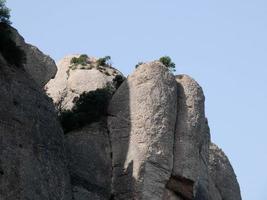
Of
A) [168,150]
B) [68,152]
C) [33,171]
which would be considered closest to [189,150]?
[168,150]

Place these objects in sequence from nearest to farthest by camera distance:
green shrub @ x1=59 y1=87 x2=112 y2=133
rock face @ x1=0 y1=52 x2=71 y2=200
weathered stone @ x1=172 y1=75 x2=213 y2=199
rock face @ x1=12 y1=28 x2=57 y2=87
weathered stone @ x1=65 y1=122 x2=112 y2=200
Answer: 1. rock face @ x1=0 y1=52 x2=71 y2=200
2. weathered stone @ x1=65 y1=122 x2=112 y2=200
3. rock face @ x1=12 y1=28 x2=57 y2=87
4. weathered stone @ x1=172 y1=75 x2=213 y2=199
5. green shrub @ x1=59 y1=87 x2=112 y2=133

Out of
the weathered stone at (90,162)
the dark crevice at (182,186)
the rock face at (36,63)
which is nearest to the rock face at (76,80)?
the rock face at (36,63)

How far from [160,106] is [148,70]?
2108 mm

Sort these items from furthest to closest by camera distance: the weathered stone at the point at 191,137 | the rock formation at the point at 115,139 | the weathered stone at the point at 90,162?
the weathered stone at the point at 191,137 < the weathered stone at the point at 90,162 < the rock formation at the point at 115,139

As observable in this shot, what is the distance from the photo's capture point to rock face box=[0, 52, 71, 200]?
115 feet

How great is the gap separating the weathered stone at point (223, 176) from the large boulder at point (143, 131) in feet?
27.3

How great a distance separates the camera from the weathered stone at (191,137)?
147ft

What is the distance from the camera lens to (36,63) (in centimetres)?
4472

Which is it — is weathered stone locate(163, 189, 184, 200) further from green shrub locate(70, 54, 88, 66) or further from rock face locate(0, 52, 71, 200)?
green shrub locate(70, 54, 88, 66)

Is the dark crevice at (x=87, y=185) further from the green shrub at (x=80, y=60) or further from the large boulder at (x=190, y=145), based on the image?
the green shrub at (x=80, y=60)

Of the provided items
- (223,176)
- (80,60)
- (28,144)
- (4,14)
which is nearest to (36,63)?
(4,14)

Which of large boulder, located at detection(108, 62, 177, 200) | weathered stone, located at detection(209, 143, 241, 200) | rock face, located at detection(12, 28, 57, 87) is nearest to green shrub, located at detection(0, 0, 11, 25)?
rock face, located at detection(12, 28, 57, 87)

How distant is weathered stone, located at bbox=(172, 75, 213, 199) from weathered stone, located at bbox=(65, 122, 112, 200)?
3101mm

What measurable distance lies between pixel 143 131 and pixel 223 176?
10.5 metres
